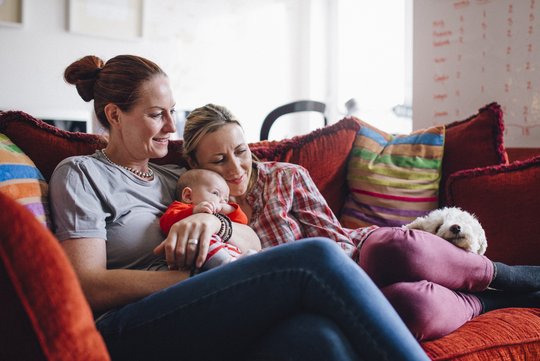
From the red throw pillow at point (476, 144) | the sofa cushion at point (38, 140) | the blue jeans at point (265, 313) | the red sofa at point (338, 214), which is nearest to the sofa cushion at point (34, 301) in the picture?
the red sofa at point (338, 214)

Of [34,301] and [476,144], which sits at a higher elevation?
[476,144]

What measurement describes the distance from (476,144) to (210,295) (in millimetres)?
1221

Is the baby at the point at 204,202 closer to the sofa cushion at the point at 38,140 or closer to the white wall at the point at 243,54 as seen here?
the sofa cushion at the point at 38,140

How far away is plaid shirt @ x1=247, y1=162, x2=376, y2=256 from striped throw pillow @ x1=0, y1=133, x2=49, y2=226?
23.5 inches

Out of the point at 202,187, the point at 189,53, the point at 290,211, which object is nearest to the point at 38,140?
the point at 202,187

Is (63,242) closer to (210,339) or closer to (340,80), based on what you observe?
(210,339)

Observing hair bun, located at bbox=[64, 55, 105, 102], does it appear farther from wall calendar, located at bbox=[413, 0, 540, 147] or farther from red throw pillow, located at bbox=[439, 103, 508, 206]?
wall calendar, located at bbox=[413, 0, 540, 147]

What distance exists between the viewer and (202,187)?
1.38 meters

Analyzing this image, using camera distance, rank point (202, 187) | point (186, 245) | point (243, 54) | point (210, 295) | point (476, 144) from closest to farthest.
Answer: point (210, 295), point (186, 245), point (202, 187), point (476, 144), point (243, 54)

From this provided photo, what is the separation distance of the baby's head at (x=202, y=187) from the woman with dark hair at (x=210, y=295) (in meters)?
0.14

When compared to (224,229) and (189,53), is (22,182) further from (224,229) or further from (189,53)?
(189,53)

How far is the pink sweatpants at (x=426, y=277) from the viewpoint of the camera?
1.15 m

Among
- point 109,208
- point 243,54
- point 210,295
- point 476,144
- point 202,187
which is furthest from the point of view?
point 243,54

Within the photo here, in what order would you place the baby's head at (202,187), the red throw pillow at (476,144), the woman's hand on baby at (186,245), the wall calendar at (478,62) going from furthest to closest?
1. the wall calendar at (478,62)
2. the red throw pillow at (476,144)
3. the baby's head at (202,187)
4. the woman's hand on baby at (186,245)
